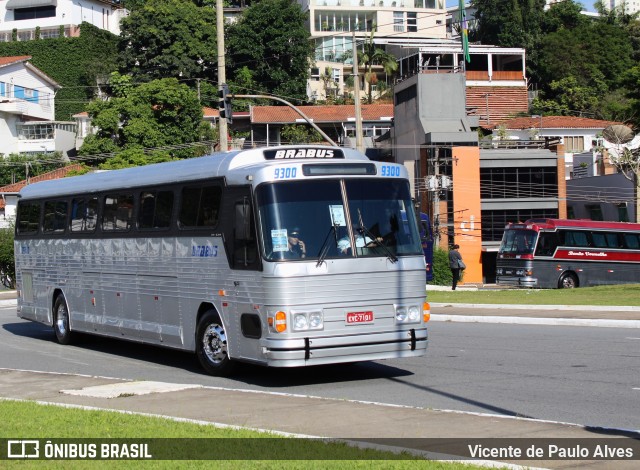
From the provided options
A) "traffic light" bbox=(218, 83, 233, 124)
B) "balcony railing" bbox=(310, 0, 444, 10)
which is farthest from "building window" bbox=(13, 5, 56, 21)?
"traffic light" bbox=(218, 83, 233, 124)

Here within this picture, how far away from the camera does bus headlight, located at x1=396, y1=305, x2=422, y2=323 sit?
44.3 feet

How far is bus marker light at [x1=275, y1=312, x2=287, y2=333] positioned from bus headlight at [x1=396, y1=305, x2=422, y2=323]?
1.76 m

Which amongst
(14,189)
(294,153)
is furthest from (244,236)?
(14,189)

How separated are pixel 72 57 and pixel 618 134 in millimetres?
53911

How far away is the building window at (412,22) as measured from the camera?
337 ft

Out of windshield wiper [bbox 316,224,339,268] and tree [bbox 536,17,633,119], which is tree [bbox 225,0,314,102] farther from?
windshield wiper [bbox 316,224,339,268]

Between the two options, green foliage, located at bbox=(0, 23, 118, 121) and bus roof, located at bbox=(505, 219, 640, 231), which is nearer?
bus roof, located at bbox=(505, 219, 640, 231)

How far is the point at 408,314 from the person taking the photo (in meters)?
13.6

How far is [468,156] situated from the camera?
2264 inches

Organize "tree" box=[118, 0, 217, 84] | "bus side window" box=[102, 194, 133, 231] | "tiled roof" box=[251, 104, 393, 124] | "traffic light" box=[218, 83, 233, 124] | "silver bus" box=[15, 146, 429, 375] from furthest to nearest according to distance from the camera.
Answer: "tree" box=[118, 0, 217, 84], "tiled roof" box=[251, 104, 393, 124], "traffic light" box=[218, 83, 233, 124], "bus side window" box=[102, 194, 133, 231], "silver bus" box=[15, 146, 429, 375]

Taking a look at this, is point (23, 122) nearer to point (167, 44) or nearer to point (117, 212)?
point (167, 44)

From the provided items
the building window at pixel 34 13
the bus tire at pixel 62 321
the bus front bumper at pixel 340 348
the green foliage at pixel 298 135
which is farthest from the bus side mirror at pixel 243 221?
the building window at pixel 34 13

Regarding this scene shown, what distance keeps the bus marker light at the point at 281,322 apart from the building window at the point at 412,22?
93.4 metres

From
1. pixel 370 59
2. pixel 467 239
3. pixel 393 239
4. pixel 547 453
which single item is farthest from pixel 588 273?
pixel 370 59
